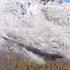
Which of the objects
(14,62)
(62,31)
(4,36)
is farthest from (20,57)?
(62,31)

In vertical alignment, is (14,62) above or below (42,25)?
below

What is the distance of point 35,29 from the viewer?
2.74m

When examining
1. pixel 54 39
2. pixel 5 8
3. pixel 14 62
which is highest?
pixel 5 8

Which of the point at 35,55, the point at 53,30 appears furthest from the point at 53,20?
the point at 35,55

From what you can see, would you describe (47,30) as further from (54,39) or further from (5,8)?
(5,8)

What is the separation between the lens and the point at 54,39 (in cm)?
272

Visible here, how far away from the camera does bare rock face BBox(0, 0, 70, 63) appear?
2682 millimetres

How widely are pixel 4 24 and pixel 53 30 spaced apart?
0.45m

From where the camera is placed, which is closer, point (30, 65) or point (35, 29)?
point (30, 65)

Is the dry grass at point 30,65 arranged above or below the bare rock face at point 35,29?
below

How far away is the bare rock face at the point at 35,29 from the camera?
268 cm

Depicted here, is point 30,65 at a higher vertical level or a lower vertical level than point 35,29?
lower

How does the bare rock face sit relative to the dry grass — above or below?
above

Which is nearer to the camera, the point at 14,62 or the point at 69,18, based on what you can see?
the point at 14,62
